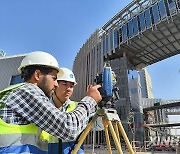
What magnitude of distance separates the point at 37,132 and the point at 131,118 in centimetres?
2700

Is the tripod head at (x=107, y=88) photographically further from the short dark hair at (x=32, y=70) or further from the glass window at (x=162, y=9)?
the glass window at (x=162, y=9)

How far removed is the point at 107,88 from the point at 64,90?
0.71 meters

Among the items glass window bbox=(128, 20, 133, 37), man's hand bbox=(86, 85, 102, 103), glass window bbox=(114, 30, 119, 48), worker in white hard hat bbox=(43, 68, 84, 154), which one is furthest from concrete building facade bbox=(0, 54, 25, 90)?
man's hand bbox=(86, 85, 102, 103)

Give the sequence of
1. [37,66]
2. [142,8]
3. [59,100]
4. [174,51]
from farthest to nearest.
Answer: [174,51], [142,8], [59,100], [37,66]

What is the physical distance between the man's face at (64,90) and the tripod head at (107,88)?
0.44 metres

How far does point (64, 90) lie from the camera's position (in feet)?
8.13

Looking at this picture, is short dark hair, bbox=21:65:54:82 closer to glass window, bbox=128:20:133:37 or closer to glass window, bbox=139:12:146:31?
glass window, bbox=139:12:146:31

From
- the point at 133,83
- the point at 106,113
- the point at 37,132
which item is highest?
the point at 133,83

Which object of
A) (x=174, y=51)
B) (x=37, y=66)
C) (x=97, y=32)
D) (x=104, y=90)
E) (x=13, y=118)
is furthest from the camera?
(x=97, y=32)

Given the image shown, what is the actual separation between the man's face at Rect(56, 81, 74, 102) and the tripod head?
0.44 m

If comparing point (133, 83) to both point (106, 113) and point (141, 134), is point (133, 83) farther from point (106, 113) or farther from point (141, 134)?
point (106, 113)

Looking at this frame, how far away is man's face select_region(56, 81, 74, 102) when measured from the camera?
7.50 feet

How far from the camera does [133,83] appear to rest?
29.6 metres

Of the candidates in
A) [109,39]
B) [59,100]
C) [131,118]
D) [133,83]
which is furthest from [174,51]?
[59,100]
